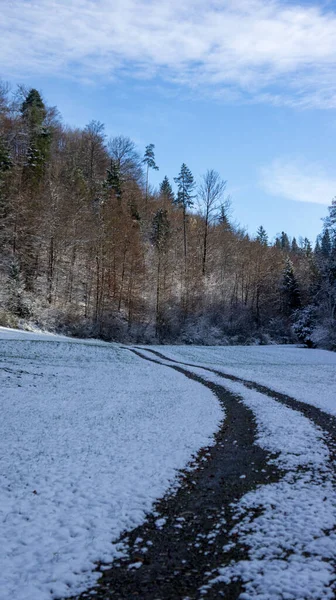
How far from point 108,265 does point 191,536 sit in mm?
36811

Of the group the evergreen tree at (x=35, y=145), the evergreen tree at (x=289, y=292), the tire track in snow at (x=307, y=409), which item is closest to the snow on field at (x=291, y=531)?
the tire track in snow at (x=307, y=409)

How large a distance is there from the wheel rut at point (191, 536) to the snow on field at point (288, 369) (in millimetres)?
5092

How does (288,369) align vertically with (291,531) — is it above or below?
above

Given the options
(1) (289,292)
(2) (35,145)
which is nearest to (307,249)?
(1) (289,292)

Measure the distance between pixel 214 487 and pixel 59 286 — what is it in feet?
110

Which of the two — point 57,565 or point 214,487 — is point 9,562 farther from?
point 214,487

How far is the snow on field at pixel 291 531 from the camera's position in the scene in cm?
352

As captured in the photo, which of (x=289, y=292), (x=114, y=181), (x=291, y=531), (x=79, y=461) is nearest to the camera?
(x=291, y=531)

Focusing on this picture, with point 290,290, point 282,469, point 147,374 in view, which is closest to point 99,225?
point 147,374

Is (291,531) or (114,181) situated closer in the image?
(291,531)

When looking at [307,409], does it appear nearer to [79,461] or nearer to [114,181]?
[79,461]

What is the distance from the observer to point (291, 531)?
4.48 meters

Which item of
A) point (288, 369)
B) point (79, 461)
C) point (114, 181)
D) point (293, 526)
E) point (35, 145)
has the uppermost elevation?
point (114, 181)

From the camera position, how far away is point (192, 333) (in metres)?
40.6
